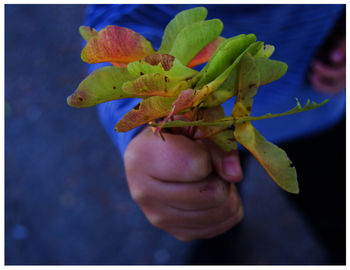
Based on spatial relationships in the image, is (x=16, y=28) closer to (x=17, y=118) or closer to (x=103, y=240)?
(x=17, y=118)

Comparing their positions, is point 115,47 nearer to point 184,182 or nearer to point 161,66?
point 161,66

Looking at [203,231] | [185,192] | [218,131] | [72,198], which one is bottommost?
[72,198]

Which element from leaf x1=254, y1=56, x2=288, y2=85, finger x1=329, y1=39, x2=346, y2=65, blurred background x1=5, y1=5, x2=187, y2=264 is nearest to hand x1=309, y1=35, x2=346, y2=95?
finger x1=329, y1=39, x2=346, y2=65

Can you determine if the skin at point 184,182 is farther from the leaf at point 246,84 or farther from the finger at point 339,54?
the finger at point 339,54

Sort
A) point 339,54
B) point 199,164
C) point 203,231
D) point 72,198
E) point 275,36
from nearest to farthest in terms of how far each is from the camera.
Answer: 1. point 199,164
2. point 203,231
3. point 275,36
4. point 339,54
5. point 72,198

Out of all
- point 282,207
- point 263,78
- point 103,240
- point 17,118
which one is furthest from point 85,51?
point 17,118

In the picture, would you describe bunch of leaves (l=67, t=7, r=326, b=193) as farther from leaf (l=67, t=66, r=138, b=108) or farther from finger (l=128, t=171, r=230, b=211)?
finger (l=128, t=171, r=230, b=211)

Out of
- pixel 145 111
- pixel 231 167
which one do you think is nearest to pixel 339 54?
pixel 231 167
